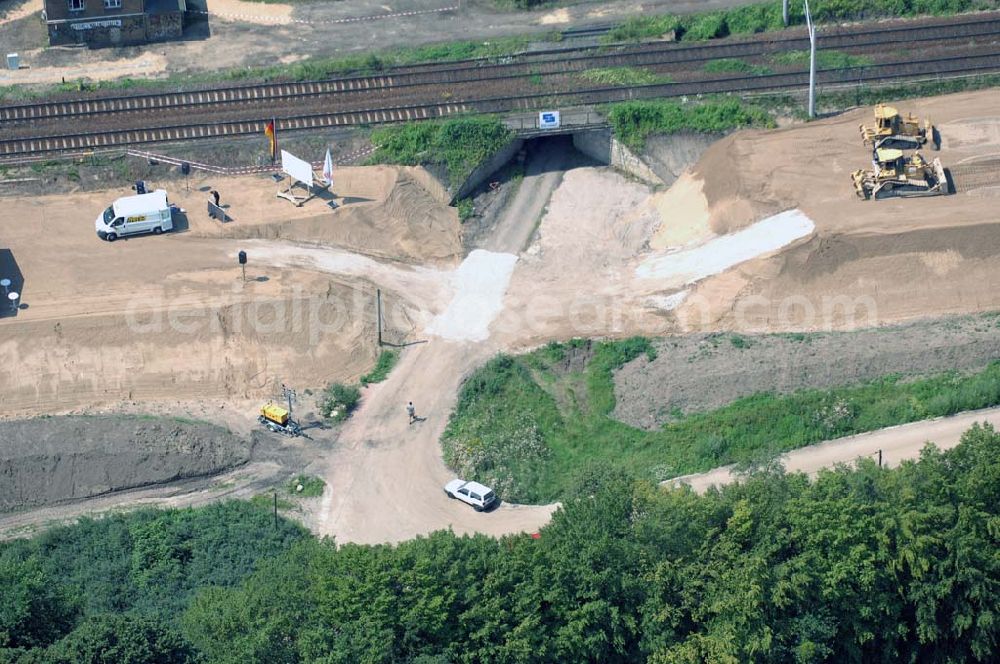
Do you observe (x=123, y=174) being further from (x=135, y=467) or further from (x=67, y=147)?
(x=135, y=467)

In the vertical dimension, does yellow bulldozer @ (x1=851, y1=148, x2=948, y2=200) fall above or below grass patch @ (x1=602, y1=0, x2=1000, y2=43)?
below

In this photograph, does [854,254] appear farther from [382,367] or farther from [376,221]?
[376,221]

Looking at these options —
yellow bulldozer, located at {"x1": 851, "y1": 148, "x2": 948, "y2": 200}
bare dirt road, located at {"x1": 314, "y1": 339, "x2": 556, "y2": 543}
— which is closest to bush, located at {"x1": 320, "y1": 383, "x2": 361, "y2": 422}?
bare dirt road, located at {"x1": 314, "y1": 339, "x2": 556, "y2": 543}

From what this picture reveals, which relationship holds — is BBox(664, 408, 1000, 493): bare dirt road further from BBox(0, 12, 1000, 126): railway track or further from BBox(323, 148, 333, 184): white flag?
BBox(0, 12, 1000, 126): railway track

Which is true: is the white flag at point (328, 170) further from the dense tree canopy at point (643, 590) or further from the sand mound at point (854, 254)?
the dense tree canopy at point (643, 590)

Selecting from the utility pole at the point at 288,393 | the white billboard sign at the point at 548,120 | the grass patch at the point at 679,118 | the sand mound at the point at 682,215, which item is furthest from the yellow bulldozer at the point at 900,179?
the utility pole at the point at 288,393

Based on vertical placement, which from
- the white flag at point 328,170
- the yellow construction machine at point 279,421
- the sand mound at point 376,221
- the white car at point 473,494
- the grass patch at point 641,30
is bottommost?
the white car at point 473,494
